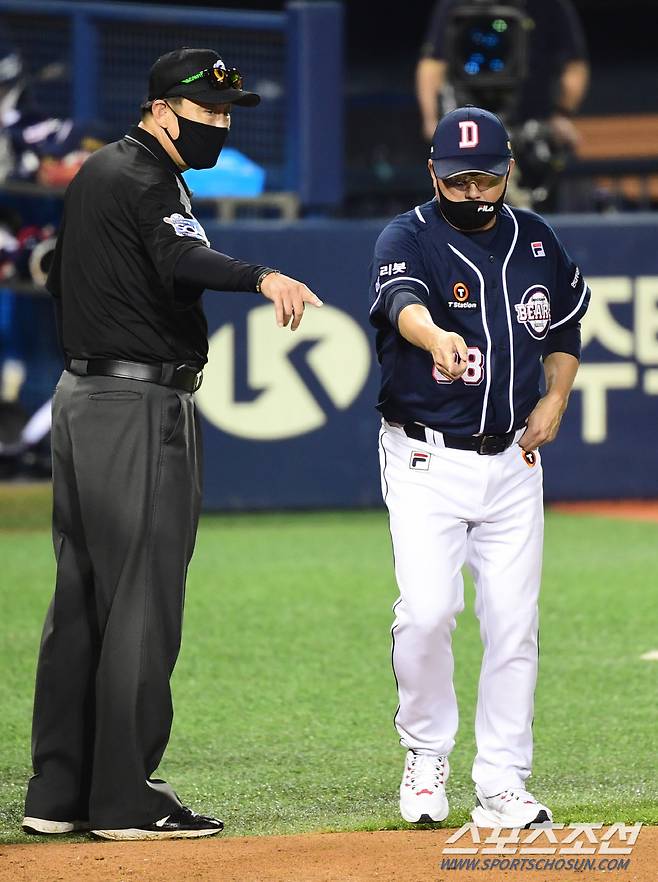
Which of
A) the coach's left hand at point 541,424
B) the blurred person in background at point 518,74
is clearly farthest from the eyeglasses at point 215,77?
the blurred person in background at point 518,74

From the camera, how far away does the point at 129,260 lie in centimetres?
414

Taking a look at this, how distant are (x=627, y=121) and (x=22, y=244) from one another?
39.3 feet

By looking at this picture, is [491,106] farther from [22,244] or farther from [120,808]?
[120,808]

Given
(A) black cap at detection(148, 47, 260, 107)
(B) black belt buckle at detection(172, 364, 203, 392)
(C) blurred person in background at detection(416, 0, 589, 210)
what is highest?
(C) blurred person in background at detection(416, 0, 589, 210)

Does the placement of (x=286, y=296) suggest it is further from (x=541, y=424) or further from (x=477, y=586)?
(x=477, y=586)

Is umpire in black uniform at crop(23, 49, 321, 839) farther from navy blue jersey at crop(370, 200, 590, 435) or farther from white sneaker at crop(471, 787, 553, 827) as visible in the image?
white sneaker at crop(471, 787, 553, 827)

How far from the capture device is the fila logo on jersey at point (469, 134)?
420cm

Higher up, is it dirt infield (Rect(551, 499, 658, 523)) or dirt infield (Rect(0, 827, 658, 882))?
dirt infield (Rect(551, 499, 658, 523))

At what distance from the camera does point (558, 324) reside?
4.50 meters

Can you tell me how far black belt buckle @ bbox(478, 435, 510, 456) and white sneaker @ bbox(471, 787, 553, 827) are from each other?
868 millimetres

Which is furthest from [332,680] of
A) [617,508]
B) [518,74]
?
[518,74]

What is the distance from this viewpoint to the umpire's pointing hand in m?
3.84

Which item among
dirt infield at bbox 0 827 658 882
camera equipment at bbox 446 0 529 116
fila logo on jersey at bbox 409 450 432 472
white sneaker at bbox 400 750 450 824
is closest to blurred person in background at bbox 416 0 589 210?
camera equipment at bbox 446 0 529 116

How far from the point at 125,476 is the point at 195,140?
2.92 feet
